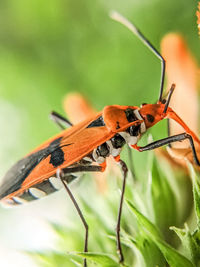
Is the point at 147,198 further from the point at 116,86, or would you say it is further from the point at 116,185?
the point at 116,86

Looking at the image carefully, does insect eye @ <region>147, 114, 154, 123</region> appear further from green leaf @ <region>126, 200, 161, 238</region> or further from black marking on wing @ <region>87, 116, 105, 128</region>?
green leaf @ <region>126, 200, 161, 238</region>

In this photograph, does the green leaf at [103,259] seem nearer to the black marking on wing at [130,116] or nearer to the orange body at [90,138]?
the orange body at [90,138]

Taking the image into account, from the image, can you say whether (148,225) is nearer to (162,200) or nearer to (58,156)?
(162,200)

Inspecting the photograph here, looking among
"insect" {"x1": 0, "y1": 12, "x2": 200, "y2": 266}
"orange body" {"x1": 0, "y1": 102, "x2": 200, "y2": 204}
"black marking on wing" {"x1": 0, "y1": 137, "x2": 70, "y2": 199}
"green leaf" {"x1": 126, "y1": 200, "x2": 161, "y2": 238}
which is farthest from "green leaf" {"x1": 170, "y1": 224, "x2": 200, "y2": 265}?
"black marking on wing" {"x1": 0, "y1": 137, "x2": 70, "y2": 199}

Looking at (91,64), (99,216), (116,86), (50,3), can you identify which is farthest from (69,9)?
(99,216)

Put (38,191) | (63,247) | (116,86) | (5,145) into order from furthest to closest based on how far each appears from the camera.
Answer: (5,145), (116,86), (63,247), (38,191)

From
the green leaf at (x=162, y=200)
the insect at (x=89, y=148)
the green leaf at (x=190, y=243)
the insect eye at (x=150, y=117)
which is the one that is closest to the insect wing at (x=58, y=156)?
the insect at (x=89, y=148)

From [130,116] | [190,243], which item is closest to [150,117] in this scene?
[130,116]

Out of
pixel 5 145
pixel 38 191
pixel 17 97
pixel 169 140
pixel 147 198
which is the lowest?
pixel 147 198
